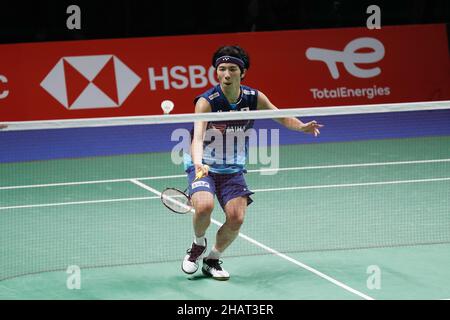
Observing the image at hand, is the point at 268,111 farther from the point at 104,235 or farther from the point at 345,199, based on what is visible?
the point at 345,199

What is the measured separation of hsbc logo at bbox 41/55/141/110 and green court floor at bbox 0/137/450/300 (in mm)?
1686

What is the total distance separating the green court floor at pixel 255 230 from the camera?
7500mm

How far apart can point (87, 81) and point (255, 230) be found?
234 inches

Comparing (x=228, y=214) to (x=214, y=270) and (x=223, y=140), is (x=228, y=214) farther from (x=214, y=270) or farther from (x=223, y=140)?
(x=223, y=140)

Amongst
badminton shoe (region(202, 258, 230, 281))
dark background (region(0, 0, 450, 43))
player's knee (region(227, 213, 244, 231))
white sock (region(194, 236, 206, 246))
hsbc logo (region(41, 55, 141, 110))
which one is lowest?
badminton shoe (region(202, 258, 230, 281))

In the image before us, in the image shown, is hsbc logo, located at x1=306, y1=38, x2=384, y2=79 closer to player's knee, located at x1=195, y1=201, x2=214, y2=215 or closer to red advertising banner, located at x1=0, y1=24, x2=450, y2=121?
red advertising banner, located at x1=0, y1=24, x2=450, y2=121

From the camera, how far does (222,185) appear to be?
772cm

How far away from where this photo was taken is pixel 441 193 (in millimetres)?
10547

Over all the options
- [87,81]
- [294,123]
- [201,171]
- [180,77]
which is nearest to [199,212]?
[201,171]

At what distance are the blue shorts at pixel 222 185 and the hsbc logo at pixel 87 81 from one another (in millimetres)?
6831

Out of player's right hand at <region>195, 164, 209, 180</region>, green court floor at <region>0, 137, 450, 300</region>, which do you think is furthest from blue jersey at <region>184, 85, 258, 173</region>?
green court floor at <region>0, 137, 450, 300</region>

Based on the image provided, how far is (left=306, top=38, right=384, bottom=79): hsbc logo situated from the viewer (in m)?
15.4

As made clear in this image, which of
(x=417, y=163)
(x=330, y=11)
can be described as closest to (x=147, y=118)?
(x=417, y=163)

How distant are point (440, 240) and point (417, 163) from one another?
11.7 ft
